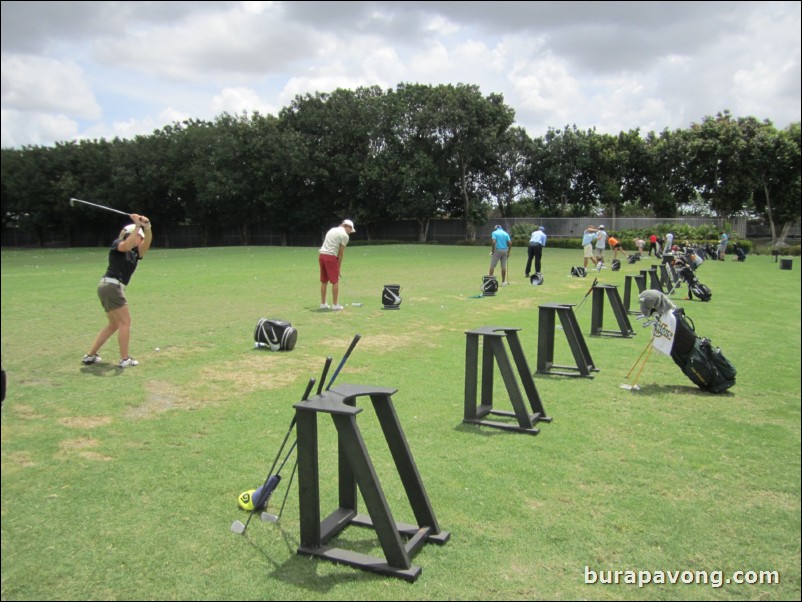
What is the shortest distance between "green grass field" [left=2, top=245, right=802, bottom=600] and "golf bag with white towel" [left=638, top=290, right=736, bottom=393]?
0.27 meters

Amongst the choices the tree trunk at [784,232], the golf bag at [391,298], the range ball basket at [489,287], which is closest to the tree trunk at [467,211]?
the tree trunk at [784,232]

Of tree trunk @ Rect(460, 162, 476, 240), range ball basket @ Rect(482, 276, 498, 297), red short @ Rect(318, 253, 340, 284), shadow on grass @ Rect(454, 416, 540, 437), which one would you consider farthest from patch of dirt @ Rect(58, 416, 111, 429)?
tree trunk @ Rect(460, 162, 476, 240)

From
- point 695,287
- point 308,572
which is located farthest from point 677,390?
point 695,287

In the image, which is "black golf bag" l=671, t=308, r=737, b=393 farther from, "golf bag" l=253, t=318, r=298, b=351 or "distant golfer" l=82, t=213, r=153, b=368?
"distant golfer" l=82, t=213, r=153, b=368

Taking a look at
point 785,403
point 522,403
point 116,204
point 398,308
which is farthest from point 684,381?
point 116,204

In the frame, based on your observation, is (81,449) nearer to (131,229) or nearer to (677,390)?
(131,229)

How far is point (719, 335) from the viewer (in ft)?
42.8

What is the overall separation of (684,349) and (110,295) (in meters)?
7.75

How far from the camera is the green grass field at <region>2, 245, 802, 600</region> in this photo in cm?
376

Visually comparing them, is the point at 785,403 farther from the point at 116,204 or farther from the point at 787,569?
the point at 116,204

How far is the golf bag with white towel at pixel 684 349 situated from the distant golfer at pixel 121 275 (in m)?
6.66

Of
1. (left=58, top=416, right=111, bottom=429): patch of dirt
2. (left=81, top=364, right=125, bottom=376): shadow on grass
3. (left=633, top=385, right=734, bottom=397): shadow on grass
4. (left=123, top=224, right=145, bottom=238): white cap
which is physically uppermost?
(left=123, top=224, right=145, bottom=238): white cap

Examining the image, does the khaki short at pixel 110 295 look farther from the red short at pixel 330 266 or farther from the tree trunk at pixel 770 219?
the tree trunk at pixel 770 219

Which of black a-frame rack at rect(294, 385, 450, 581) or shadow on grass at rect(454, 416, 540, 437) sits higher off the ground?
black a-frame rack at rect(294, 385, 450, 581)
